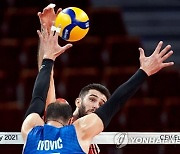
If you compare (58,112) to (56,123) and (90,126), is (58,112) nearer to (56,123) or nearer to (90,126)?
(56,123)

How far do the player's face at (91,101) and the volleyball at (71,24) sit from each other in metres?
0.47

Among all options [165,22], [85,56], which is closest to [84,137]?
[85,56]

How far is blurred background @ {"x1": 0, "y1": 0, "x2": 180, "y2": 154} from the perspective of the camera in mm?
9041

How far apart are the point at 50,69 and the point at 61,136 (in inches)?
19.5

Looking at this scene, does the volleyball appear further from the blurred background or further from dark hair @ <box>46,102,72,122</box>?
the blurred background

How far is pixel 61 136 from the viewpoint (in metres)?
4.42

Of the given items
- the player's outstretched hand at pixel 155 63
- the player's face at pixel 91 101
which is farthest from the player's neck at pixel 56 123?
the player's face at pixel 91 101

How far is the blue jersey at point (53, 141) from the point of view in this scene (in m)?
4.39

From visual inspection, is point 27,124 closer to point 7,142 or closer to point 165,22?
point 7,142

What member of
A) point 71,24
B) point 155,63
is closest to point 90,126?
point 155,63

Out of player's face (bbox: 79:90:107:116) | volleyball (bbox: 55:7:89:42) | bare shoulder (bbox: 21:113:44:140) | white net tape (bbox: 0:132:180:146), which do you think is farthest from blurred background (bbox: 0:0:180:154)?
bare shoulder (bbox: 21:113:44:140)

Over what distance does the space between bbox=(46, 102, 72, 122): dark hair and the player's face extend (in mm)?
1046

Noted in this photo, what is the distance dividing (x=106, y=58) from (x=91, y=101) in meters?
5.02

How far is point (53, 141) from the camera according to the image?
4.40 m
